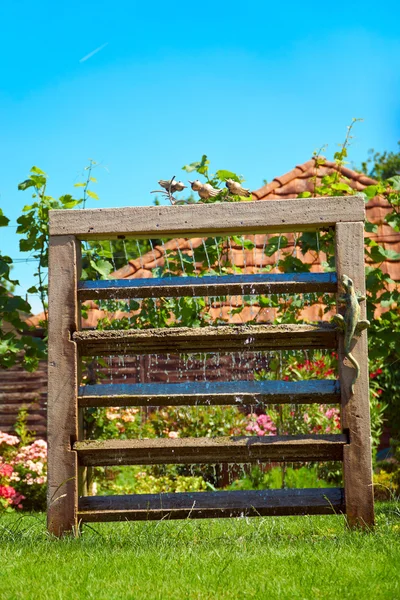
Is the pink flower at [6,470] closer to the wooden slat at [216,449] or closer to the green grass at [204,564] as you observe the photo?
the green grass at [204,564]

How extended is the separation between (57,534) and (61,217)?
6.62ft

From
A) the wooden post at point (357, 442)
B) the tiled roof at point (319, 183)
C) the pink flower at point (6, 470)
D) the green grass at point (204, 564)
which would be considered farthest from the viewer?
the tiled roof at point (319, 183)

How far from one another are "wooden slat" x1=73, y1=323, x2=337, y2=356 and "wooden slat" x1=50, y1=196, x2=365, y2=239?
2.11ft

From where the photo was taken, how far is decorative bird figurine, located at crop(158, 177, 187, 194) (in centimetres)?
565

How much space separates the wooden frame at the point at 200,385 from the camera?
4922 millimetres

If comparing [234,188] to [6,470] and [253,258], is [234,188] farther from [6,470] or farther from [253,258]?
[6,470]

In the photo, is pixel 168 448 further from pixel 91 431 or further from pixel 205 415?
pixel 205 415

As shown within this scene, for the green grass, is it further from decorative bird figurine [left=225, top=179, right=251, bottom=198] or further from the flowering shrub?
the flowering shrub

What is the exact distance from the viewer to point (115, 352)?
17.1ft

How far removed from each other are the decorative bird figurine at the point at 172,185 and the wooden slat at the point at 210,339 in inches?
47.3

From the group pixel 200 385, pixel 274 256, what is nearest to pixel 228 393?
pixel 200 385

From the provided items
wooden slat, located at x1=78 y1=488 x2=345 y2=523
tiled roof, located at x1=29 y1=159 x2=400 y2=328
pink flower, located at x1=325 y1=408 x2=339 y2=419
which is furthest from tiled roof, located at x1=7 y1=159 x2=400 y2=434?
wooden slat, located at x1=78 y1=488 x2=345 y2=523

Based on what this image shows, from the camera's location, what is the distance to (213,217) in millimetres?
5094

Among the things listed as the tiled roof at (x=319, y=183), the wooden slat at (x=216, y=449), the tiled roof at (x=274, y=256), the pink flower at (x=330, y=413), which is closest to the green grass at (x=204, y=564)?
the wooden slat at (x=216, y=449)
